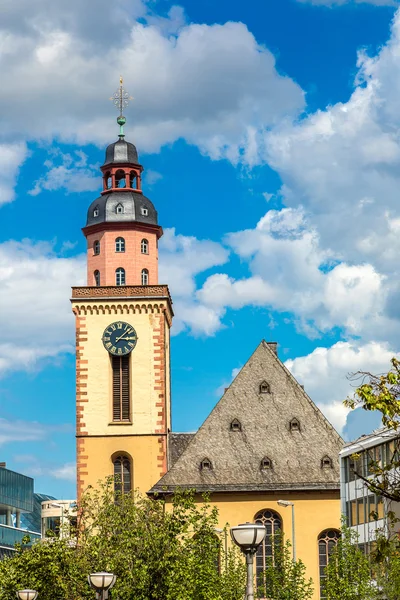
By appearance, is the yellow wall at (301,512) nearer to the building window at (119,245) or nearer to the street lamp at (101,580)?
the building window at (119,245)

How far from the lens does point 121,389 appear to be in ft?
225

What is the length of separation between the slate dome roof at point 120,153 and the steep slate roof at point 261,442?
46.7 ft

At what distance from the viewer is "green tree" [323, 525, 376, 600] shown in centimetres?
3872

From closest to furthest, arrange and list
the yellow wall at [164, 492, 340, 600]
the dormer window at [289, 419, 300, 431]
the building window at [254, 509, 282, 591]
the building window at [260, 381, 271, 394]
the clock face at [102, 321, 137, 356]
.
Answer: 1. the yellow wall at [164, 492, 340, 600]
2. the building window at [254, 509, 282, 591]
3. the dormer window at [289, 419, 300, 431]
4. the clock face at [102, 321, 137, 356]
5. the building window at [260, 381, 271, 394]

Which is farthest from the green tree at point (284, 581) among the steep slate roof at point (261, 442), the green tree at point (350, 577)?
the steep slate roof at point (261, 442)

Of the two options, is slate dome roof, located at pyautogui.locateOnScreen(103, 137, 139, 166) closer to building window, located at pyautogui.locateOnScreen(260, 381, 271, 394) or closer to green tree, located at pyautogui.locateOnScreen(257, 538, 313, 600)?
building window, located at pyautogui.locateOnScreen(260, 381, 271, 394)

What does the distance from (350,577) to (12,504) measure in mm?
112421

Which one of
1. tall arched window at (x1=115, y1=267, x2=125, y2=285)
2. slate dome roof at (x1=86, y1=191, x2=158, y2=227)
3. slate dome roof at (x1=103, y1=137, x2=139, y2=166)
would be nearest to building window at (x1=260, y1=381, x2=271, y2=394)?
tall arched window at (x1=115, y1=267, x2=125, y2=285)

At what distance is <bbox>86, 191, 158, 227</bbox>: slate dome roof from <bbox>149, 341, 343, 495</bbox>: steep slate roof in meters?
10.6

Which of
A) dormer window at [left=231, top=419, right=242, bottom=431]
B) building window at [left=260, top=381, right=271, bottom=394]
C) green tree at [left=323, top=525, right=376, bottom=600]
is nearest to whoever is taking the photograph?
green tree at [left=323, top=525, right=376, bottom=600]

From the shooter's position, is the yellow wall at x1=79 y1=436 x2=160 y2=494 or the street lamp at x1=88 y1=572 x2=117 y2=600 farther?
the yellow wall at x1=79 y1=436 x2=160 y2=494

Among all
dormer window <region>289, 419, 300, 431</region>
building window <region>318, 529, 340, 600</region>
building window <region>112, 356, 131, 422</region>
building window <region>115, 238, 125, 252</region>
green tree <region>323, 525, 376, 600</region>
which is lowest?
green tree <region>323, 525, 376, 600</region>

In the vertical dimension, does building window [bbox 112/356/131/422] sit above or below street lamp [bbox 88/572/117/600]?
above

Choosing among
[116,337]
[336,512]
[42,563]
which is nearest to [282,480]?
[336,512]
